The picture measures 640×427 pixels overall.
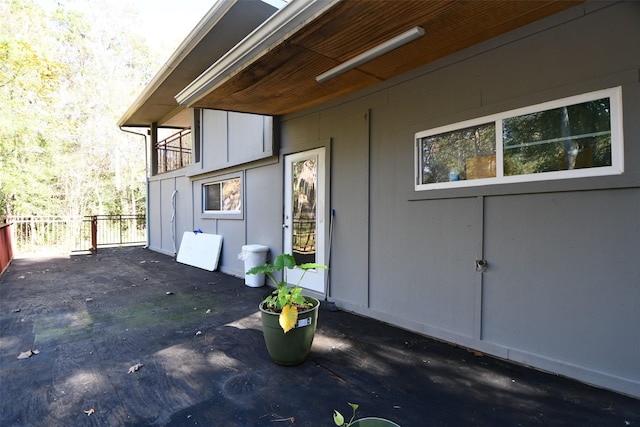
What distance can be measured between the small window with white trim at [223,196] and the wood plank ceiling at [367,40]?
275cm

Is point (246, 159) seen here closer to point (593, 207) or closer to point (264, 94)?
point (264, 94)

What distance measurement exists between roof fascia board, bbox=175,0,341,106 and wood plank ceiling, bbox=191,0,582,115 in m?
0.05

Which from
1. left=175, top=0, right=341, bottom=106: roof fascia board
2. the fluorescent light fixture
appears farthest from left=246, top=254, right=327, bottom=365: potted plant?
the fluorescent light fixture

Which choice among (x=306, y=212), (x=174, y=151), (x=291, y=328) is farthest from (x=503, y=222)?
(x=174, y=151)

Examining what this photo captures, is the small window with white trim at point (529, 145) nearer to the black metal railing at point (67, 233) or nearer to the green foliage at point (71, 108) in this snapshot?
the green foliage at point (71, 108)

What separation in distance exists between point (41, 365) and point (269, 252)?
316cm

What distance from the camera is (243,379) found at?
230 centimetres

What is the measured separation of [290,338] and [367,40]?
2430mm

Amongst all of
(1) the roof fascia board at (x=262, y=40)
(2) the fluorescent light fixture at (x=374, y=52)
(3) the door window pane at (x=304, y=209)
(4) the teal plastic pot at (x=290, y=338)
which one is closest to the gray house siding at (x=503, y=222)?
(3) the door window pane at (x=304, y=209)

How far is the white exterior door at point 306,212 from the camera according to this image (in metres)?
4.33

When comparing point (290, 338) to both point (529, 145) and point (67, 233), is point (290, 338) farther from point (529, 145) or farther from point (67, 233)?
point (67, 233)

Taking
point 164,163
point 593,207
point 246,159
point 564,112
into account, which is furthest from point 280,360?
point 164,163

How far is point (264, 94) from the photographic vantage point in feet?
12.1

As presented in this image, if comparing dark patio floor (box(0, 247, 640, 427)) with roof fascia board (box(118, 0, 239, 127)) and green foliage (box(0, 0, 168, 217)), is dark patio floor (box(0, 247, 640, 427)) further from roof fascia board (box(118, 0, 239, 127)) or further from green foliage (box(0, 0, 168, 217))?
green foliage (box(0, 0, 168, 217))
